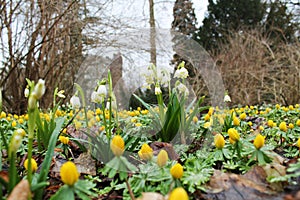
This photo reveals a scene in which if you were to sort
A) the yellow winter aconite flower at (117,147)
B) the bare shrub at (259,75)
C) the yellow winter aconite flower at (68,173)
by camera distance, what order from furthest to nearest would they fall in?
the bare shrub at (259,75) < the yellow winter aconite flower at (117,147) < the yellow winter aconite flower at (68,173)

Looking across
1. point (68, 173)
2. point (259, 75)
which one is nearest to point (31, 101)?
point (68, 173)

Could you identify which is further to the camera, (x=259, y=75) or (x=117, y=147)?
(x=259, y=75)

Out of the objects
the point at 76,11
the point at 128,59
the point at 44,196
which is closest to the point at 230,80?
the point at 76,11

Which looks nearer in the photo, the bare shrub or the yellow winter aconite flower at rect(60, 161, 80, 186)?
the yellow winter aconite flower at rect(60, 161, 80, 186)

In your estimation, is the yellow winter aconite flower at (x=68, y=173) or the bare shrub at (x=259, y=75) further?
the bare shrub at (x=259, y=75)

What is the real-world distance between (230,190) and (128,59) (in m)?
1.56

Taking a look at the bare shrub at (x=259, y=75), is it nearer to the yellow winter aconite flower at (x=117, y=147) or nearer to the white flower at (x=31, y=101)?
the yellow winter aconite flower at (x=117, y=147)

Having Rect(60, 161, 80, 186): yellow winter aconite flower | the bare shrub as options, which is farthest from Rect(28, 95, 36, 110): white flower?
the bare shrub

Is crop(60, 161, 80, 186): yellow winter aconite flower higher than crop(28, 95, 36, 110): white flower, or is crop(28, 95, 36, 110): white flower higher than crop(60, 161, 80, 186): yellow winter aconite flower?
crop(28, 95, 36, 110): white flower

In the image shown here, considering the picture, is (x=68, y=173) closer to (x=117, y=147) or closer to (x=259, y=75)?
(x=117, y=147)

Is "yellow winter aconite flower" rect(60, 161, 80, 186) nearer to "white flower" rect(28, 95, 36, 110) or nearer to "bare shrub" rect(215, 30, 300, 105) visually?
"white flower" rect(28, 95, 36, 110)

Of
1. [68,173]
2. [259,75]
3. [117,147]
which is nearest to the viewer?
[68,173]

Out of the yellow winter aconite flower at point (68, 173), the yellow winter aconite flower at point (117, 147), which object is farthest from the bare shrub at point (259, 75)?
→ the yellow winter aconite flower at point (68, 173)

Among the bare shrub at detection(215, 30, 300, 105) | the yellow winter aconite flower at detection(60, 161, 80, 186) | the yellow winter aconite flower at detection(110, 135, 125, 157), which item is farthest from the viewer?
the bare shrub at detection(215, 30, 300, 105)
